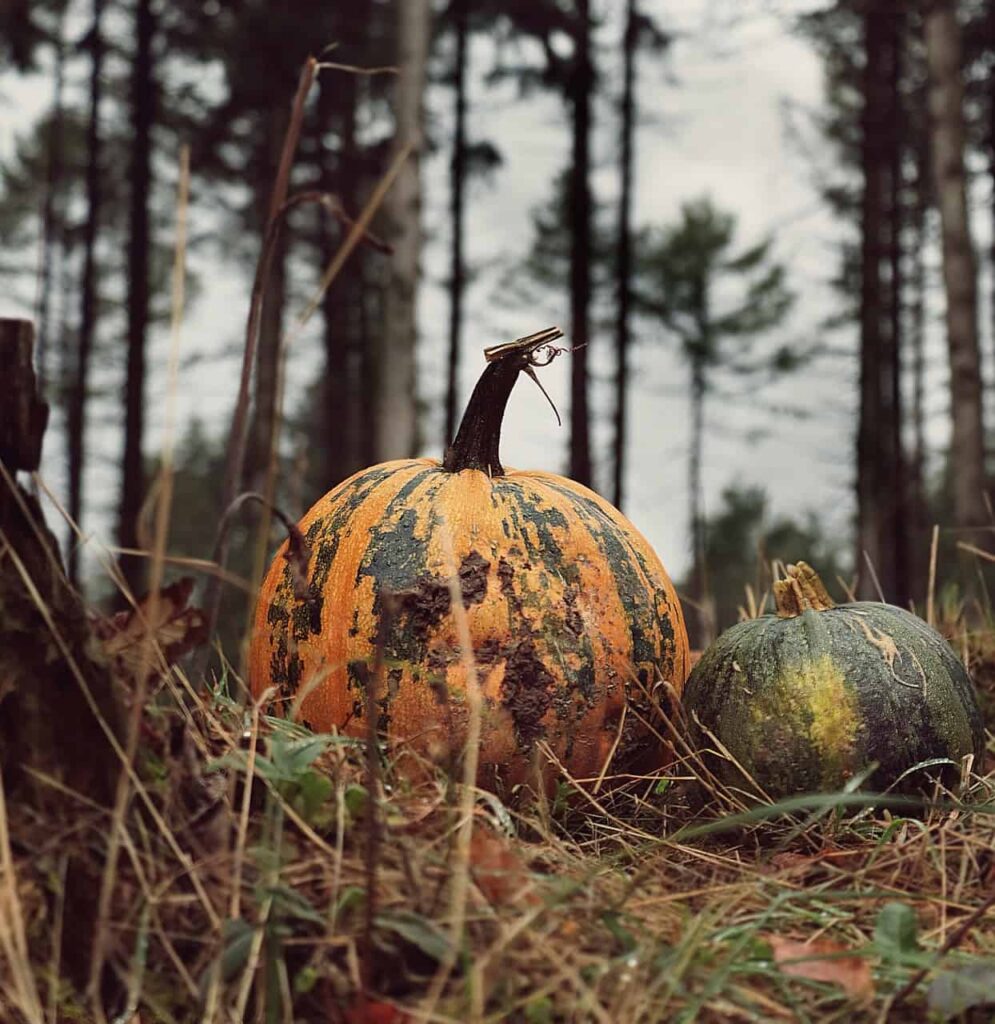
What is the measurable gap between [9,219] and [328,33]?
38.9ft

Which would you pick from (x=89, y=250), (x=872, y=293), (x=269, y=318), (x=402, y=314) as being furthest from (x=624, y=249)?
(x=89, y=250)

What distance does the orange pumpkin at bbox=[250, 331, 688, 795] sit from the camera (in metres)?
2.38

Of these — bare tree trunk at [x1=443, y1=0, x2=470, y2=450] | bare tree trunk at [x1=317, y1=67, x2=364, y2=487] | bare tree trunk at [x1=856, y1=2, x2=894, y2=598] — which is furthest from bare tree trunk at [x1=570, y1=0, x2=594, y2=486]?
bare tree trunk at [x1=317, y1=67, x2=364, y2=487]

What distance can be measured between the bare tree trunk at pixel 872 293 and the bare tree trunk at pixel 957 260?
4.88 feet

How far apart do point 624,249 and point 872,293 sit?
2971 mm

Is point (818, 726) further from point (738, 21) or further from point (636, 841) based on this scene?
point (738, 21)

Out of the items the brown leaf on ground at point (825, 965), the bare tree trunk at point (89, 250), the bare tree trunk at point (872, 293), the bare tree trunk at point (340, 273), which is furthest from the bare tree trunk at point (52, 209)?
the brown leaf on ground at point (825, 965)

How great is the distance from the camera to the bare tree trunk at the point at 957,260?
871 cm

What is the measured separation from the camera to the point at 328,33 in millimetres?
→ 13297

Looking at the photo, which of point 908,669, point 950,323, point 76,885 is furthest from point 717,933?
point 950,323

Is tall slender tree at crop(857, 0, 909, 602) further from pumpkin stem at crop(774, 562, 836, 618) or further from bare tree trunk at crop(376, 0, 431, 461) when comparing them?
pumpkin stem at crop(774, 562, 836, 618)

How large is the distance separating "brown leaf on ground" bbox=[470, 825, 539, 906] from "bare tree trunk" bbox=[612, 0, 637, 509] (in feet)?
34.6

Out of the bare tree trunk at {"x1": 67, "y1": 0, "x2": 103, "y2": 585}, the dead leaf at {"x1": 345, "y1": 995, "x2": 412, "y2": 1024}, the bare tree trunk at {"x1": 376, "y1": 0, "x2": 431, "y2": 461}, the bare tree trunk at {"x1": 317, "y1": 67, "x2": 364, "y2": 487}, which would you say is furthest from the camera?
the bare tree trunk at {"x1": 317, "y1": 67, "x2": 364, "y2": 487}

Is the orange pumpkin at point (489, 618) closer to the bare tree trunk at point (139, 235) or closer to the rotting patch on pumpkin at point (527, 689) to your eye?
the rotting patch on pumpkin at point (527, 689)
